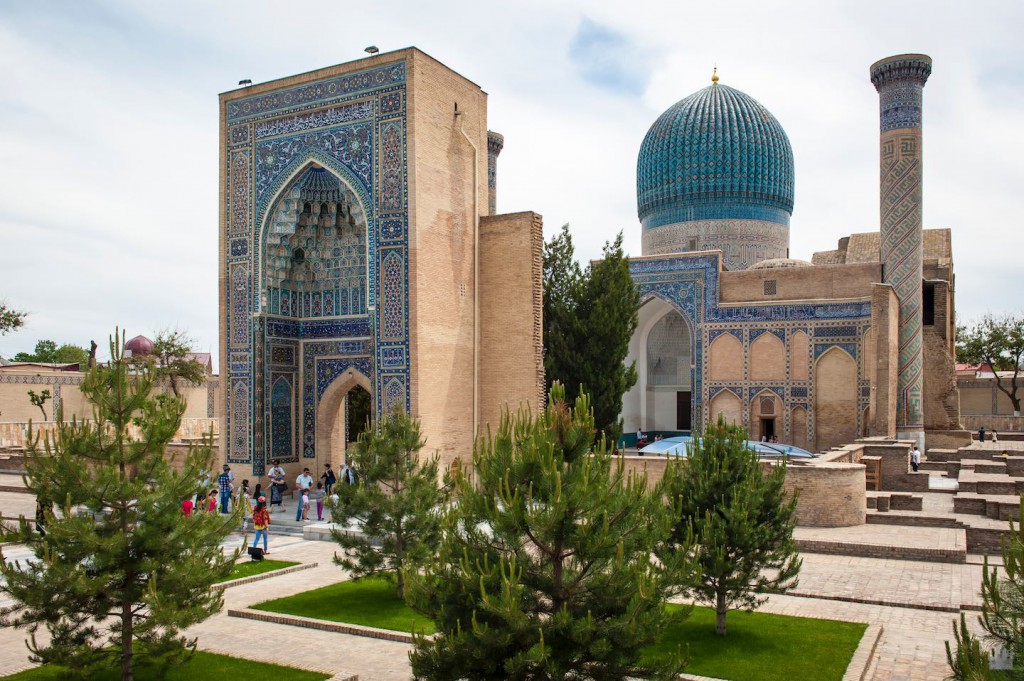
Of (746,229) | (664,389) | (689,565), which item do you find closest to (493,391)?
(689,565)

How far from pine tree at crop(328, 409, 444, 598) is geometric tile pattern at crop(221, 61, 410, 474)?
425cm

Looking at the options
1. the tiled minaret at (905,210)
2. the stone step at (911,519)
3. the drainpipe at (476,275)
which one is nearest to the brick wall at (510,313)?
the drainpipe at (476,275)

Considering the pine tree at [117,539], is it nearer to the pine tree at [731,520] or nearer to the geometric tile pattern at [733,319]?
the pine tree at [731,520]

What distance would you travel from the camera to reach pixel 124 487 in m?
4.99

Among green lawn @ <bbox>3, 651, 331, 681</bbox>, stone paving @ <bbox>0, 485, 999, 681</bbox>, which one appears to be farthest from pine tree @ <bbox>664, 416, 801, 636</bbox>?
green lawn @ <bbox>3, 651, 331, 681</bbox>

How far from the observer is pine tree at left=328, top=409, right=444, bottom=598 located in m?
7.60

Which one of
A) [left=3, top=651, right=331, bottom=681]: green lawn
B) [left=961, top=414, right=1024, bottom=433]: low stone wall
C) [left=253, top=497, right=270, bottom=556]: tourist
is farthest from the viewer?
[left=961, top=414, right=1024, bottom=433]: low stone wall

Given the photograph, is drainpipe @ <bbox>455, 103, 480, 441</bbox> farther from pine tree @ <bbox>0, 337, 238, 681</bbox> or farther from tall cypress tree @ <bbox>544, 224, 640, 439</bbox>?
pine tree @ <bbox>0, 337, 238, 681</bbox>

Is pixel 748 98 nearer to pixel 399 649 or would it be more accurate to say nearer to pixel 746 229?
pixel 746 229

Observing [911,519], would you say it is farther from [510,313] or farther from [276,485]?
[276,485]

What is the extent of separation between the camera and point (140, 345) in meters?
30.7

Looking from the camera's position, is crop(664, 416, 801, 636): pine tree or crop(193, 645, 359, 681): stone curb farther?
crop(664, 416, 801, 636): pine tree

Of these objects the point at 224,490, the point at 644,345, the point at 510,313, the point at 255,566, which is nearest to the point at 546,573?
the point at 255,566

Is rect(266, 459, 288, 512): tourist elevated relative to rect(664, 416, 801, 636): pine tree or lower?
lower
